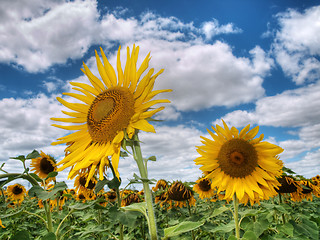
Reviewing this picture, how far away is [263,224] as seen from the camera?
10.6 feet

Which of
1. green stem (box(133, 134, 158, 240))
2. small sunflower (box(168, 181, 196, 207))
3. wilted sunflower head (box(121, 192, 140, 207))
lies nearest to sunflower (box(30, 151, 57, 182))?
wilted sunflower head (box(121, 192, 140, 207))

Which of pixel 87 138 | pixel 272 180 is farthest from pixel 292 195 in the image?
pixel 87 138

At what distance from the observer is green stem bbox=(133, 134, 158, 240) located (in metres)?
1.51

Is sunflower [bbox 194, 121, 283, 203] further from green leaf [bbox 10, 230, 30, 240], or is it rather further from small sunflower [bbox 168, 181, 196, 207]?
green leaf [bbox 10, 230, 30, 240]

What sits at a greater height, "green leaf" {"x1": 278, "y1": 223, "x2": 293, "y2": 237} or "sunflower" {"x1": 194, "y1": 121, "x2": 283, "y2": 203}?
"sunflower" {"x1": 194, "y1": 121, "x2": 283, "y2": 203}

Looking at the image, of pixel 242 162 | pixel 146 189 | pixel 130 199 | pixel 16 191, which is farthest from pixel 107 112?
pixel 16 191

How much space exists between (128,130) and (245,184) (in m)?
2.58

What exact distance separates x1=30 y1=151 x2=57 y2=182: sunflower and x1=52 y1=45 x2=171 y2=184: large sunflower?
12.2 feet

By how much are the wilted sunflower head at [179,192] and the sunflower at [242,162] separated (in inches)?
49.2

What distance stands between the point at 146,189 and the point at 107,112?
2.46 ft

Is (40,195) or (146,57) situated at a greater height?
(146,57)

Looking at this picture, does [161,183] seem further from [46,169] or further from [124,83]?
[124,83]

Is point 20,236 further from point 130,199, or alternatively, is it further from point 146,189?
point 130,199

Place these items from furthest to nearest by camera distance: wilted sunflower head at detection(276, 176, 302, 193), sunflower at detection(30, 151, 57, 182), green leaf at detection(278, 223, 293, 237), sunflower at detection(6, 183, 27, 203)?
sunflower at detection(6, 183, 27, 203)
sunflower at detection(30, 151, 57, 182)
wilted sunflower head at detection(276, 176, 302, 193)
green leaf at detection(278, 223, 293, 237)
